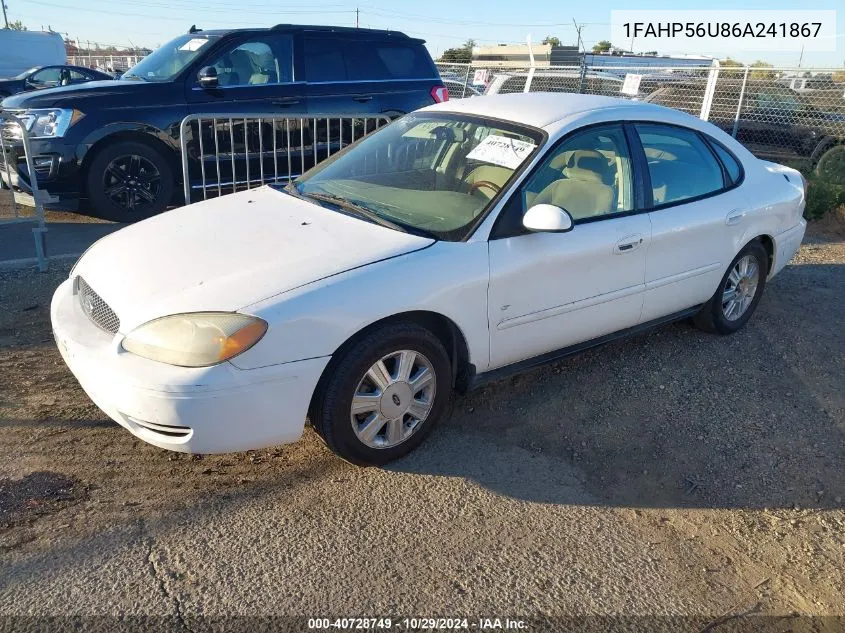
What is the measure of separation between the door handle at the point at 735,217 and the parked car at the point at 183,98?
411cm

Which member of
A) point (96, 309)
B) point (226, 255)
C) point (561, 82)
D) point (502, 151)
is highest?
point (561, 82)

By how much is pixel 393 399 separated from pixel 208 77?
5.22 m

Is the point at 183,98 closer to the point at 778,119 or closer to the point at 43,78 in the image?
the point at 778,119

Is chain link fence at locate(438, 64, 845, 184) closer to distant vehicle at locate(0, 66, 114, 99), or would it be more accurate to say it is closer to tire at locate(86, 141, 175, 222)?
tire at locate(86, 141, 175, 222)

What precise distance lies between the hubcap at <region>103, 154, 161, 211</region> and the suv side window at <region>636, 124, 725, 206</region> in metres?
4.96

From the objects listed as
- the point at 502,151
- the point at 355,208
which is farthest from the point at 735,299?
the point at 355,208

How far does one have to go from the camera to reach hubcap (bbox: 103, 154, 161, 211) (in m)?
6.87

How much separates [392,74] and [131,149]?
3.09 m

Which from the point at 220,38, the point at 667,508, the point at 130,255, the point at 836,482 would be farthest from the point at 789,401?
the point at 220,38

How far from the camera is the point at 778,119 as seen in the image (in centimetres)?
1225

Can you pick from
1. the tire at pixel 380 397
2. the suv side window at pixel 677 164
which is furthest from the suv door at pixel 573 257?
the tire at pixel 380 397

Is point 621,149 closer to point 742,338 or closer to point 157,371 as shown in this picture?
point 742,338

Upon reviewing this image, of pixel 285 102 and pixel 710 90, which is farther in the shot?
pixel 710 90

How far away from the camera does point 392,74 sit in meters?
8.23
